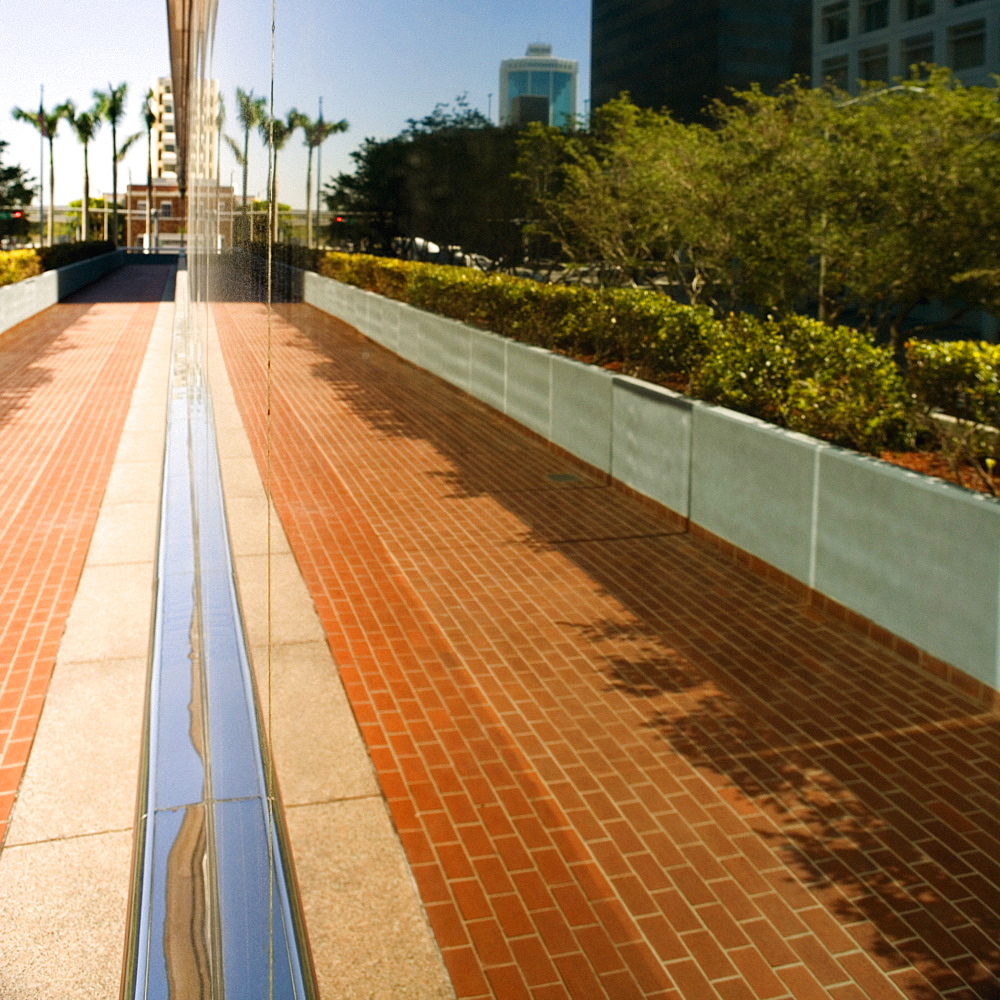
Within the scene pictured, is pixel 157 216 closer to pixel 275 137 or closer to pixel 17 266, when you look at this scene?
pixel 17 266

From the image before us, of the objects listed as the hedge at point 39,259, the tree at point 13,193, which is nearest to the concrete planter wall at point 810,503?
the hedge at point 39,259

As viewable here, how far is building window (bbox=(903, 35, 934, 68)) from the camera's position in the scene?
41.7 m

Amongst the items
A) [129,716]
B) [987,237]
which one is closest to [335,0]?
[129,716]

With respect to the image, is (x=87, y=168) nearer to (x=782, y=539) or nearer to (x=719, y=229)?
(x=719, y=229)

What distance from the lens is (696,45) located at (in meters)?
73.8

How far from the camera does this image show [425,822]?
4.37 m

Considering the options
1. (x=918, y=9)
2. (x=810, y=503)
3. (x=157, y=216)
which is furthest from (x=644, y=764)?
(x=157, y=216)

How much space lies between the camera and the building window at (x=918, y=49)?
41719 millimetres

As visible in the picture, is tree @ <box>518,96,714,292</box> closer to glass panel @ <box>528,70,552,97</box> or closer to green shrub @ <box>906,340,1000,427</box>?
glass panel @ <box>528,70,552,97</box>

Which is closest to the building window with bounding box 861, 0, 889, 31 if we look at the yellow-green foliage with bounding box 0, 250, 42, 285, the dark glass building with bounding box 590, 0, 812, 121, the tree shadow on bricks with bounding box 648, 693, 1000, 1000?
the dark glass building with bounding box 590, 0, 812, 121

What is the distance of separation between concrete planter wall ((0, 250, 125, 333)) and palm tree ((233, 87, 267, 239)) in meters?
23.0

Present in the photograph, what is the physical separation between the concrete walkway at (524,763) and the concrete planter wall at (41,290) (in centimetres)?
1657

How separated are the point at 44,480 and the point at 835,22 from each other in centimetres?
4605

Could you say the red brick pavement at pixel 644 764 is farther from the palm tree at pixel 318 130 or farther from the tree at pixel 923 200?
the tree at pixel 923 200
